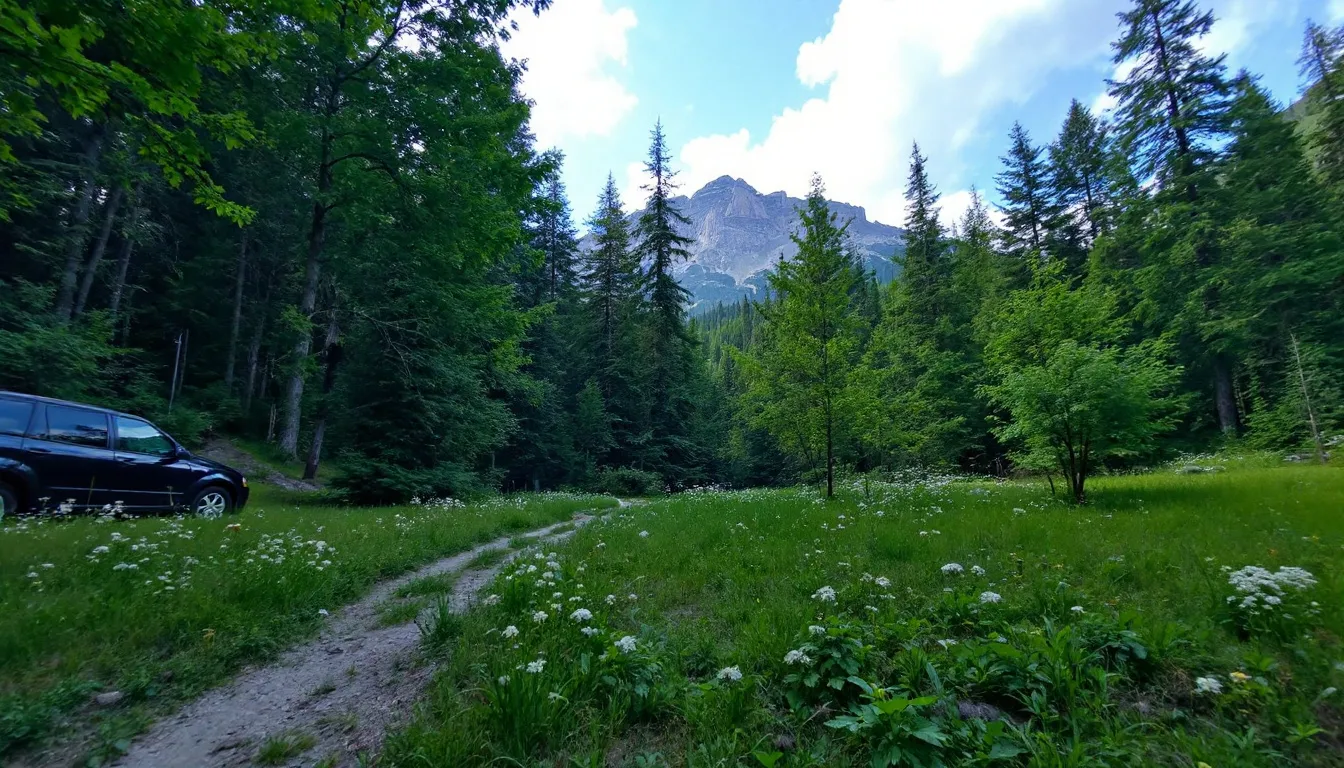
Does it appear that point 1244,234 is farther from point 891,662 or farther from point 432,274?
point 432,274

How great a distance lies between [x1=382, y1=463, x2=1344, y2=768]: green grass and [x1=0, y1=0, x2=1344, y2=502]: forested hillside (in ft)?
18.8

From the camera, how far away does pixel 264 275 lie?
28.8 m

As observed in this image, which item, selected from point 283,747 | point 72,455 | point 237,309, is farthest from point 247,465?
point 283,747

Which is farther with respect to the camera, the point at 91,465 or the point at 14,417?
the point at 91,465

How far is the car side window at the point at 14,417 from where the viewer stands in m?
7.48

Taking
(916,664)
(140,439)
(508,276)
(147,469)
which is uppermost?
(508,276)

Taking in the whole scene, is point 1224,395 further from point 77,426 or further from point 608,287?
point 77,426

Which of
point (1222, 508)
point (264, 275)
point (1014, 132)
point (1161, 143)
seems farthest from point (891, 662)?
point (1014, 132)

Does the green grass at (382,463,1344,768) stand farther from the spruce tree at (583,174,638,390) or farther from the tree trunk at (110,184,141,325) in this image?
the spruce tree at (583,174,638,390)

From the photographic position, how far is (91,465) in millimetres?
8297

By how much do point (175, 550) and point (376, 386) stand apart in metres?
9.96

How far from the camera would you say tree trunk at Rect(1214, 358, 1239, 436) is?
22.5 meters

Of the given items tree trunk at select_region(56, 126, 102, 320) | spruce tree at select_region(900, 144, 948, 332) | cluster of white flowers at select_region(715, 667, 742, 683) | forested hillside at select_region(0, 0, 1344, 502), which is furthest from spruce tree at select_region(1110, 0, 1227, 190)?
tree trunk at select_region(56, 126, 102, 320)

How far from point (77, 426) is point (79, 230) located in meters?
15.3
